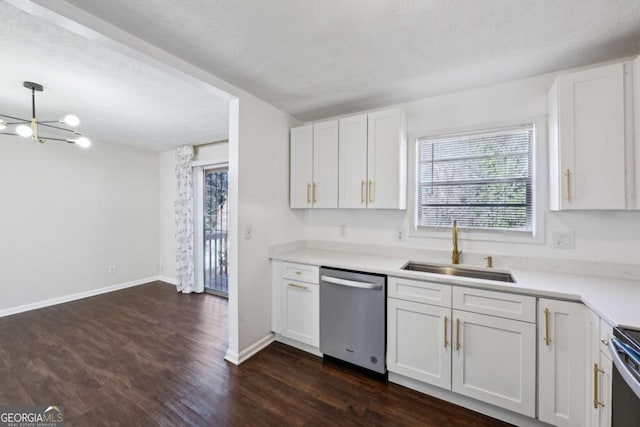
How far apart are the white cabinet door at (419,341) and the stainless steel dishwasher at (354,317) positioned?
0.26ft

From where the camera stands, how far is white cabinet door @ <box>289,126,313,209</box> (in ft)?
9.05

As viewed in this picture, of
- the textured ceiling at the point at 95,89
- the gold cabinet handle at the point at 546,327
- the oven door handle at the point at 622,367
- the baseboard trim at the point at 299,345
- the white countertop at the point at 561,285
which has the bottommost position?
the baseboard trim at the point at 299,345

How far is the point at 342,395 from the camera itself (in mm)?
1878

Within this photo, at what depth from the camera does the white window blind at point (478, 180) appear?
2.11m

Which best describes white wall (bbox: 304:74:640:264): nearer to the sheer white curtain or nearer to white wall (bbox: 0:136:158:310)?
the sheer white curtain

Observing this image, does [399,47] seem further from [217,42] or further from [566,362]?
[566,362]

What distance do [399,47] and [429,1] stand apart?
1.27ft

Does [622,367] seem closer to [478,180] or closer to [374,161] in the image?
[478,180]

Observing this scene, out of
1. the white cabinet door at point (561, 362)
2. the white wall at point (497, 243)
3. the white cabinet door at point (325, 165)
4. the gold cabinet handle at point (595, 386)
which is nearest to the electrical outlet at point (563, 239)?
the white wall at point (497, 243)

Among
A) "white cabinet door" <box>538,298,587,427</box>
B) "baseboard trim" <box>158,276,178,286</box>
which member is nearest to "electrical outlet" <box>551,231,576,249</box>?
"white cabinet door" <box>538,298,587,427</box>

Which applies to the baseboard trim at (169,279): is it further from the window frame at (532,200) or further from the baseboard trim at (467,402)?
the window frame at (532,200)

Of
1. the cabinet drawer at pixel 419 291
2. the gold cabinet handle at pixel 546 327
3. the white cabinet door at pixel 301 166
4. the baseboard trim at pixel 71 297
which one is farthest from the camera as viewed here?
the baseboard trim at pixel 71 297

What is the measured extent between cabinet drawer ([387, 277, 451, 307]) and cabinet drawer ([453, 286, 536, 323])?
65 millimetres

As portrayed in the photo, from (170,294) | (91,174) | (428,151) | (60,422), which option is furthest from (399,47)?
(91,174)
